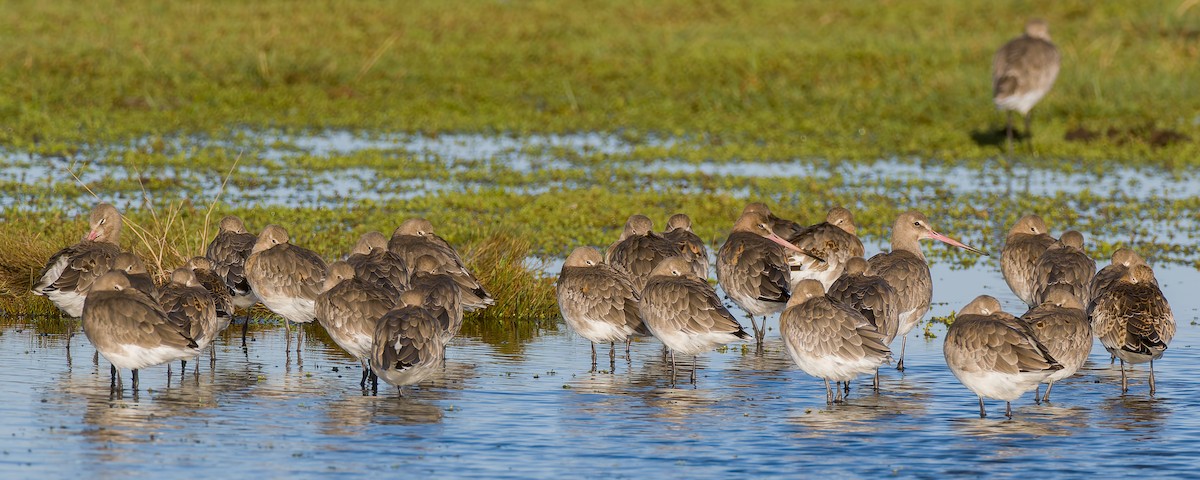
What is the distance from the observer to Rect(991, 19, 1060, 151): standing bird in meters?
27.5

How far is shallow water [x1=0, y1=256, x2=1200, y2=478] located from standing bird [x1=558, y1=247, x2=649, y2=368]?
342 millimetres

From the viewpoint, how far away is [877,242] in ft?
66.5

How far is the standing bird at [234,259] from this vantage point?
15.0 metres

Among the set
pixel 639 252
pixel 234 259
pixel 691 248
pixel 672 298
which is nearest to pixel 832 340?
pixel 672 298

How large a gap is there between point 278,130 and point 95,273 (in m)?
13.5

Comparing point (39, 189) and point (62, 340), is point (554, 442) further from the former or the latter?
point (39, 189)

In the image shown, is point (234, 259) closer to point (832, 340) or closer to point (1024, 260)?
point (832, 340)

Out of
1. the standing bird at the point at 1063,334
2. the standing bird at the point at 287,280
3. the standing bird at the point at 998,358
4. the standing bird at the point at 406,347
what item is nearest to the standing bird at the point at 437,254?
the standing bird at the point at 287,280

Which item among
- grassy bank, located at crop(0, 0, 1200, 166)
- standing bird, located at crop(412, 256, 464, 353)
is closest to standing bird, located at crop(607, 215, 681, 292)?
standing bird, located at crop(412, 256, 464, 353)

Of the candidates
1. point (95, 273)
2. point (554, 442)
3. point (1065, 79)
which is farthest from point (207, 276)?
point (1065, 79)

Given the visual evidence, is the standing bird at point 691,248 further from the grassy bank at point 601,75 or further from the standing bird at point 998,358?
the grassy bank at point 601,75

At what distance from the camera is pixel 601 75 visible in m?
32.7

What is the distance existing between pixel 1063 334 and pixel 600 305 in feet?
12.5

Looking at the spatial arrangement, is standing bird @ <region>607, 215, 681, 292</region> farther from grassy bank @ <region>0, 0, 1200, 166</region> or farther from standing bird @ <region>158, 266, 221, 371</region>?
grassy bank @ <region>0, 0, 1200, 166</region>
